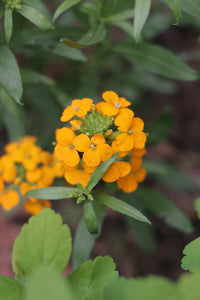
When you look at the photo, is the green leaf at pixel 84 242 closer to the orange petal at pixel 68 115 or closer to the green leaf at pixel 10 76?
the orange petal at pixel 68 115

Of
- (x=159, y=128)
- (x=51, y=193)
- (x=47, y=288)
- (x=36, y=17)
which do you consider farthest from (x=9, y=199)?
(x=47, y=288)

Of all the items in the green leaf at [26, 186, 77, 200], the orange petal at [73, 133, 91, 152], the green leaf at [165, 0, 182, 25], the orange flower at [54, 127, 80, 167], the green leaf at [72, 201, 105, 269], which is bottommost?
the green leaf at [72, 201, 105, 269]

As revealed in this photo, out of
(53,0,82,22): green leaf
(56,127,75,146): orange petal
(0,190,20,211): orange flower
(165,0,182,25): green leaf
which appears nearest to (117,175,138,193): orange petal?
(56,127,75,146): orange petal

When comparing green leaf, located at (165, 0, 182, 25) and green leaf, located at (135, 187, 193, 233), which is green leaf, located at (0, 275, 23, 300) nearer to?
green leaf, located at (135, 187, 193, 233)

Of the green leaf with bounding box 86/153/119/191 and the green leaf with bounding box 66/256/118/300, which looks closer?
the green leaf with bounding box 66/256/118/300

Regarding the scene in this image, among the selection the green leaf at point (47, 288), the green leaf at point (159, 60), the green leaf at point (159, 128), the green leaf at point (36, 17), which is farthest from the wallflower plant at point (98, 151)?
the green leaf at point (47, 288)

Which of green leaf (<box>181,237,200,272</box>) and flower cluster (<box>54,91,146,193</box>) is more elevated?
flower cluster (<box>54,91,146,193</box>)

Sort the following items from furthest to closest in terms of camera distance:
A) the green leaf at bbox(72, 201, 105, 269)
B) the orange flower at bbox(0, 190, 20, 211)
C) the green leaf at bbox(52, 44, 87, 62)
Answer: the orange flower at bbox(0, 190, 20, 211) < the green leaf at bbox(52, 44, 87, 62) < the green leaf at bbox(72, 201, 105, 269)
